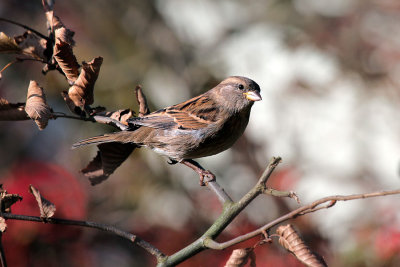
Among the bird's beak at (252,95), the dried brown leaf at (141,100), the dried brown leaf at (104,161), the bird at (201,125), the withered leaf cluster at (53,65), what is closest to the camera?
the withered leaf cluster at (53,65)

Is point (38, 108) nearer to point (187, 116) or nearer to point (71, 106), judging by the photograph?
point (71, 106)

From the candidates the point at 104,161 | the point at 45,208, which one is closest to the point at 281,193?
the point at 45,208

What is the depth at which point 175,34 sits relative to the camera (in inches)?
221

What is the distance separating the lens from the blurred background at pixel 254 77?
477 centimetres

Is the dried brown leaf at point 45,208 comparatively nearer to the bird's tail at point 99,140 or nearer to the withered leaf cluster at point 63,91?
the withered leaf cluster at point 63,91

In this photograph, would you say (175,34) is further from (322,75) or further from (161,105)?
(322,75)

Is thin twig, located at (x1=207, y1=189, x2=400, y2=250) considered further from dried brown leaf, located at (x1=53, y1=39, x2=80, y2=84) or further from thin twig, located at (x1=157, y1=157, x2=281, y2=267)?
dried brown leaf, located at (x1=53, y1=39, x2=80, y2=84)

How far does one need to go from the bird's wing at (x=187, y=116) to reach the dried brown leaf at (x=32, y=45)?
3.54 feet

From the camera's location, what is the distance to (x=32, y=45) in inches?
78.8

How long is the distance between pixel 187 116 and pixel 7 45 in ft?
4.80

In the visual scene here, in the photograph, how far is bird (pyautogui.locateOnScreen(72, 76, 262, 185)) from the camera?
3064 millimetres

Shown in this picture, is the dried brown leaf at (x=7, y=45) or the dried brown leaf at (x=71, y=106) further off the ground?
the dried brown leaf at (x=7, y=45)

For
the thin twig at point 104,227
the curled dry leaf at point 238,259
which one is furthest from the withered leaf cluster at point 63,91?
the curled dry leaf at point 238,259

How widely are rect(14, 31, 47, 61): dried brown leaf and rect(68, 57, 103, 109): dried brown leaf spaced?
19cm
